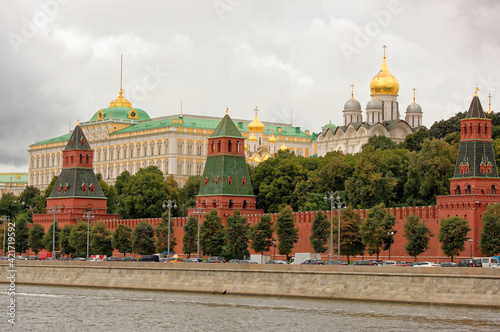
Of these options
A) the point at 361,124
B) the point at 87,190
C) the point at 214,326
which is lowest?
the point at 214,326

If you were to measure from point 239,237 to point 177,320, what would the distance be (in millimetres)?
31362

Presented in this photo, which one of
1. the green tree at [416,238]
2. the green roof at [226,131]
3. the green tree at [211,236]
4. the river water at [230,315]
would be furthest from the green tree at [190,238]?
the river water at [230,315]

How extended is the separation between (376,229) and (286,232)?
875cm

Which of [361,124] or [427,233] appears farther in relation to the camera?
[361,124]

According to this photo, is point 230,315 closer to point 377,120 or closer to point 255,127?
point 377,120

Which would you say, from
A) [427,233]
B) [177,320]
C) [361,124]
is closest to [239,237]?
[427,233]

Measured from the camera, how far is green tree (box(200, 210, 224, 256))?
82500mm

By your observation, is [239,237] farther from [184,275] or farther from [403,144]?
[403,144]

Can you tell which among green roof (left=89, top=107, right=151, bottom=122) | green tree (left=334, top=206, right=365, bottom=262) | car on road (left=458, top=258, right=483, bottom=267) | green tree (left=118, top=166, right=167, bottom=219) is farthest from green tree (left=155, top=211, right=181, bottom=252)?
green roof (left=89, top=107, right=151, bottom=122)

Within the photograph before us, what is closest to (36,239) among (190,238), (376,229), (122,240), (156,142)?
(122,240)

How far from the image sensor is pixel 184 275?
63781 mm

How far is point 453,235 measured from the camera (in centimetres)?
6950

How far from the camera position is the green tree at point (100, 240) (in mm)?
90938

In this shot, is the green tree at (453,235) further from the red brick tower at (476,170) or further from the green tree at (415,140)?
the green tree at (415,140)
